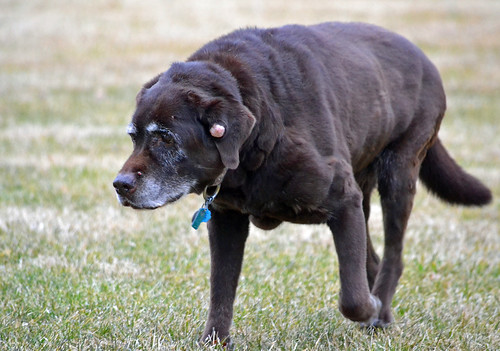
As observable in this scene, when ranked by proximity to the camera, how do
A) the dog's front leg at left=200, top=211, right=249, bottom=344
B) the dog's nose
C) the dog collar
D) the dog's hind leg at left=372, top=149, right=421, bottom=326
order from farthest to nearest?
the dog's hind leg at left=372, top=149, right=421, bottom=326, the dog's front leg at left=200, top=211, right=249, bottom=344, the dog collar, the dog's nose

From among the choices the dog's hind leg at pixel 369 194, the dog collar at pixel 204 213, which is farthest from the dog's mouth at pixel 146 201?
the dog's hind leg at pixel 369 194

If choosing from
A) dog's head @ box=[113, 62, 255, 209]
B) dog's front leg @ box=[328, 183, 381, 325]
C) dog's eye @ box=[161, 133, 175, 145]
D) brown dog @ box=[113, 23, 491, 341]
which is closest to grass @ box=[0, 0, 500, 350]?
dog's front leg @ box=[328, 183, 381, 325]

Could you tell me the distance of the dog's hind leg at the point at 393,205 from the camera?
16.4 feet

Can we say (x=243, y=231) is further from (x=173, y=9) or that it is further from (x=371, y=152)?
(x=173, y=9)

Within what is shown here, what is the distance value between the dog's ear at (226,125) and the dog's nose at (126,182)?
0.42 m

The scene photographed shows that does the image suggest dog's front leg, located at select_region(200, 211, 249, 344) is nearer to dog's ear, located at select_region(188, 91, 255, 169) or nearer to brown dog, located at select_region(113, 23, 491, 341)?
brown dog, located at select_region(113, 23, 491, 341)

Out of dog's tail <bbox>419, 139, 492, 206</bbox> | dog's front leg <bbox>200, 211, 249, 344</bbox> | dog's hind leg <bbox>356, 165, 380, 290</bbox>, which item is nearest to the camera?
dog's front leg <bbox>200, 211, 249, 344</bbox>

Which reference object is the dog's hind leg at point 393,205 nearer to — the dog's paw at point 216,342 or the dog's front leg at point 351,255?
the dog's front leg at point 351,255

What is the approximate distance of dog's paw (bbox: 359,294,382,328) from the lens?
431cm

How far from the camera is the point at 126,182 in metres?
3.58

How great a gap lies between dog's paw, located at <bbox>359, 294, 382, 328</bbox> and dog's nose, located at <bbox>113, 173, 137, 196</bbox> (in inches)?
60.1

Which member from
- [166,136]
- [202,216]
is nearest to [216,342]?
[202,216]

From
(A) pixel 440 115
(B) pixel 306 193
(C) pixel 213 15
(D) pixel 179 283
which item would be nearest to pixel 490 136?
(A) pixel 440 115

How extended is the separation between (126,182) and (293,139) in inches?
34.8
